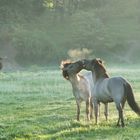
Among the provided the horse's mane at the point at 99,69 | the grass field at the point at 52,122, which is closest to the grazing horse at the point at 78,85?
the grass field at the point at 52,122

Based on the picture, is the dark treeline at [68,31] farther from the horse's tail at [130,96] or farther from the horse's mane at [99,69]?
the horse's tail at [130,96]

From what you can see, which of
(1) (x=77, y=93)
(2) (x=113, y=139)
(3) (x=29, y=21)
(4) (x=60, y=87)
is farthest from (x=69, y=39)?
(2) (x=113, y=139)

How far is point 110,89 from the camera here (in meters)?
16.2

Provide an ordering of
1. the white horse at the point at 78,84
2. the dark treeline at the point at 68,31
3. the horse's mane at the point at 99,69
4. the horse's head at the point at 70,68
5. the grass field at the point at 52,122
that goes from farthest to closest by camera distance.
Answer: the dark treeline at the point at 68,31 → the white horse at the point at 78,84 → the horse's head at the point at 70,68 → the horse's mane at the point at 99,69 → the grass field at the point at 52,122

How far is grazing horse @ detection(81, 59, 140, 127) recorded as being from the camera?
1594cm

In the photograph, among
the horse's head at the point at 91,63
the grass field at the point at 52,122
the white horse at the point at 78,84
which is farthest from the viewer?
the white horse at the point at 78,84

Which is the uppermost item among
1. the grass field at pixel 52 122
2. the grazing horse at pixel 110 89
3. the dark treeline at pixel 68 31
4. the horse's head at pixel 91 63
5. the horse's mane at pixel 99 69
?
the dark treeline at pixel 68 31

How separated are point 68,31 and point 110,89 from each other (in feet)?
261

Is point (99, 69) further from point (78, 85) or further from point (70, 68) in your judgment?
point (78, 85)

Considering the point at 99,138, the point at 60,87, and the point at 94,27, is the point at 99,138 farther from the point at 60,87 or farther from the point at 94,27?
the point at 94,27

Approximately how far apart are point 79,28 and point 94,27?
108 inches

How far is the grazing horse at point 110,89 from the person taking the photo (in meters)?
15.9

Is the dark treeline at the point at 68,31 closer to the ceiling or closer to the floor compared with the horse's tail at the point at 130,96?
closer to the ceiling

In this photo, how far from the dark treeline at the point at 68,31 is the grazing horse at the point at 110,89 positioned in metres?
67.2
